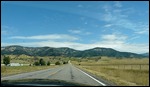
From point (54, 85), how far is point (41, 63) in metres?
166

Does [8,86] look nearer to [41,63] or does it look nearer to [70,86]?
[70,86]

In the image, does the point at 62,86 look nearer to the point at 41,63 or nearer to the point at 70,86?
the point at 70,86

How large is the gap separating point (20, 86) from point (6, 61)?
149104 millimetres

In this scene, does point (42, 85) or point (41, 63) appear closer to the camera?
point (42, 85)

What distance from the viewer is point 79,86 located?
19.9 ft

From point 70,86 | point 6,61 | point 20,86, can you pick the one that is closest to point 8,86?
point 20,86

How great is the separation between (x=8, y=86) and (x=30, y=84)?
42cm

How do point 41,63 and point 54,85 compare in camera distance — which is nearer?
point 54,85

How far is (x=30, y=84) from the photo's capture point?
5.82 m

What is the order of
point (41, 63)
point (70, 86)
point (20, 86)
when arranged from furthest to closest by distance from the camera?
point (41, 63) → point (70, 86) → point (20, 86)

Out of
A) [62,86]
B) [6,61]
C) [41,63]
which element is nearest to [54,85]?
[62,86]

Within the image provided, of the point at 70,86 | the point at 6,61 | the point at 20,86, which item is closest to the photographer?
the point at 20,86

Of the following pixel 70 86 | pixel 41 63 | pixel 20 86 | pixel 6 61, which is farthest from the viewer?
pixel 41 63

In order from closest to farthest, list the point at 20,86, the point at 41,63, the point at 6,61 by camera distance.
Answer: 1. the point at 20,86
2. the point at 6,61
3. the point at 41,63
